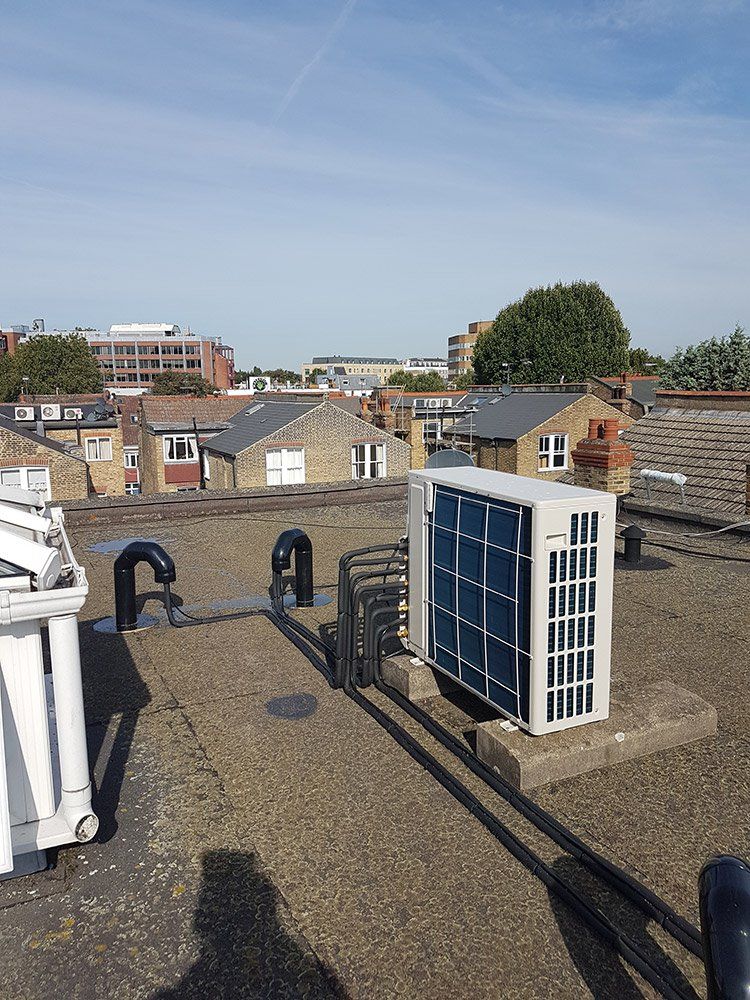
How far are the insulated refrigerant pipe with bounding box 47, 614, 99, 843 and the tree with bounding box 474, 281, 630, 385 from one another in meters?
65.4

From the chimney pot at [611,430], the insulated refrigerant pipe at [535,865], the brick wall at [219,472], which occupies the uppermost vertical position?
the chimney pot at [611,430]

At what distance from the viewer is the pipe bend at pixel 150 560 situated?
8.88 m

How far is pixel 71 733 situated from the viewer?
4.43m

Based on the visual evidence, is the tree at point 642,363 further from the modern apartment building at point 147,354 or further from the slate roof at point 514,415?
the modern apartment building at point 147,354

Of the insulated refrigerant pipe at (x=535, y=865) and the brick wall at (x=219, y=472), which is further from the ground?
the insulated refrigerant pipe at (x=535, y=865)

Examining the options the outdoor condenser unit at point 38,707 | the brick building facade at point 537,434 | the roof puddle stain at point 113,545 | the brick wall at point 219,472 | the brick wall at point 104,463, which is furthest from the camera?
the brick wall at point 104,463

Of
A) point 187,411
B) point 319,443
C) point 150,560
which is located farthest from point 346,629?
point 187,411

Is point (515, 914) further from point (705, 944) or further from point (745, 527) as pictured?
point (745, 527)

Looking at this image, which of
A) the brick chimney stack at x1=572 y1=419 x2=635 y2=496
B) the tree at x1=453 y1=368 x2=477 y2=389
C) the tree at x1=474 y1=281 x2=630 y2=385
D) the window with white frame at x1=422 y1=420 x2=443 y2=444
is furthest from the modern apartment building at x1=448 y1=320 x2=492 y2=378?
the brick chimney stack at x1=572 y1=419 x2=635 y2=496

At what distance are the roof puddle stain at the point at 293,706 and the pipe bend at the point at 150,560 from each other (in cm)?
281

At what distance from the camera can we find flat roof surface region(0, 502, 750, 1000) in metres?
3.58

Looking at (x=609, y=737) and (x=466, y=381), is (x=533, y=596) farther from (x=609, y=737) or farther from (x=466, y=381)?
(x=466, y=381)

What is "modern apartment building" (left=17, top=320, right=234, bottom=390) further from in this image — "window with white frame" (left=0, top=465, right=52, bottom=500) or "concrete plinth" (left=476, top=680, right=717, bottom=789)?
"concrete plinth" (left=476, top=680, right=717, bottom=789)

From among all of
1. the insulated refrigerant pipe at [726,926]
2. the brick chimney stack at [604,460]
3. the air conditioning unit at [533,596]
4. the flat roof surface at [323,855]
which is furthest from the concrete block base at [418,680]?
the brick chimney stack at [604,460]
